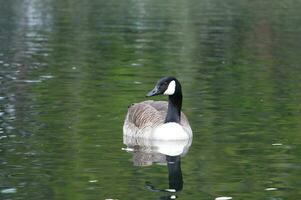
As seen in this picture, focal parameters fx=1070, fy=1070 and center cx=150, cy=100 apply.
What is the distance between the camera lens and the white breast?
19806 millimetres

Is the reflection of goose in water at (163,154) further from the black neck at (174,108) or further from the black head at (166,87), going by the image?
the black head at (166,87)

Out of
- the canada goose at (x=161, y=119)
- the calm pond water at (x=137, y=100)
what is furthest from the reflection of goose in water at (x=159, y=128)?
the calm pond water at (x=137, y=100)

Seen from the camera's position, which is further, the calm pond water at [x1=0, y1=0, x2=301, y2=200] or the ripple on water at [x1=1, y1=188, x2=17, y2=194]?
the calm pond water at [x1=0, y1=0, x2=301, y2=200]

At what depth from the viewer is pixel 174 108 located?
66.7 ft

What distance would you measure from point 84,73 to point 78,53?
19.3ft

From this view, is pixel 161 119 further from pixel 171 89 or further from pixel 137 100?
pixel 137 100

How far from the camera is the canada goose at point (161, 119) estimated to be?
65.5 ft

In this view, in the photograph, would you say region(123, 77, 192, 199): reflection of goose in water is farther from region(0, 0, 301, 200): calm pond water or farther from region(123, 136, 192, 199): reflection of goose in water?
region(0, 0, 301, 200): calm pond water

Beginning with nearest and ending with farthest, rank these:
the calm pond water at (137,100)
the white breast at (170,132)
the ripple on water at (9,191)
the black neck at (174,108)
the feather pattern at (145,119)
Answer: the ripple on water at (9,191) → the calm pond water at (137,100) → the white breast at (170,132) → the black neck at (174,108) → the feather pattern at (145,119)

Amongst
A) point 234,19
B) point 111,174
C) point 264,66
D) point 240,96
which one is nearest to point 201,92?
point 240,96

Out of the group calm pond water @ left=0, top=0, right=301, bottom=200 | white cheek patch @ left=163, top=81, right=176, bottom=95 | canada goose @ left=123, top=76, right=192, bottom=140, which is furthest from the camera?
white cheek patch @ left=163, top=81, right=176, bottom=95

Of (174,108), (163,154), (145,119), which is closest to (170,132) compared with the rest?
(174,108)

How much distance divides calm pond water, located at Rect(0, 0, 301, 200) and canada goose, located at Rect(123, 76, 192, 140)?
345 mm

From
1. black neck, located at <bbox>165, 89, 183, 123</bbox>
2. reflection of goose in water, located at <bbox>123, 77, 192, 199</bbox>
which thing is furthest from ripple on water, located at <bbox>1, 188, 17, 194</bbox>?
black neck, located at <bbox>165, 89, 183, 123</bbox>
